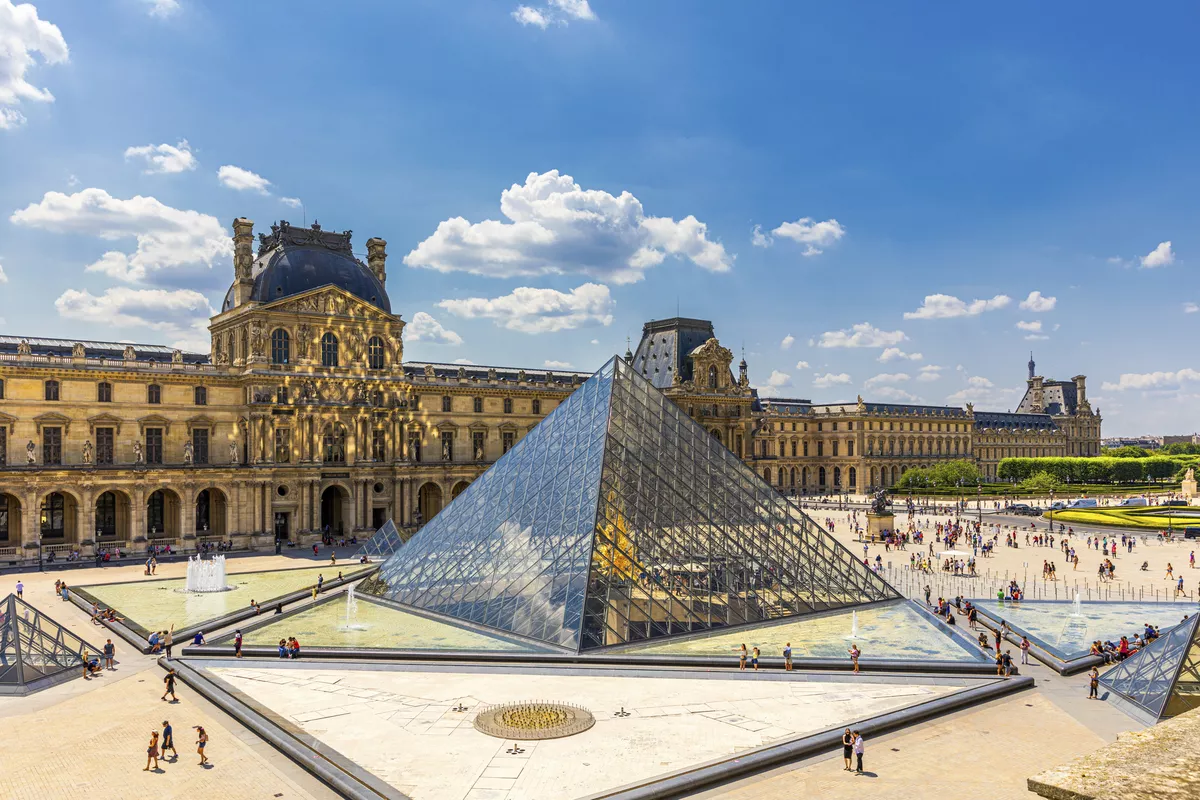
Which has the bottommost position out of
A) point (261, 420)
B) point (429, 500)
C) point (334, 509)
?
point (334, 509)

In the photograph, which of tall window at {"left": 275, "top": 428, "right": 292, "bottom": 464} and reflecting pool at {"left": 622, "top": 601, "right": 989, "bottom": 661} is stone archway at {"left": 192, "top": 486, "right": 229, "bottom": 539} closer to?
tall window at {"left": 275, "top": 428, "right": 292, "bottom": 464}

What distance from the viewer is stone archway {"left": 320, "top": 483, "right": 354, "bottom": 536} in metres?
49.9

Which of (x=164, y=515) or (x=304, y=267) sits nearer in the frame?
(x=164, y=515)

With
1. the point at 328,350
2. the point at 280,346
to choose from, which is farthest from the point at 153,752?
the point at 328,350

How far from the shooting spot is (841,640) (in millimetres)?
22906

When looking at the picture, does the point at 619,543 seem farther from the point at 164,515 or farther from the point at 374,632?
the point at 164,515

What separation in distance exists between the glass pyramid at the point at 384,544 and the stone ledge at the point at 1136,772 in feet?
120

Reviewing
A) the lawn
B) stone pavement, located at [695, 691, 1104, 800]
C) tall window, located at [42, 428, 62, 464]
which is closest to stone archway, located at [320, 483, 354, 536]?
tall window, located at [42, 428, 62, 464]

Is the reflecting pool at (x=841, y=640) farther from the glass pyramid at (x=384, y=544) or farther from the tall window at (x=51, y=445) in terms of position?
the tall window at (x=51, y=445)

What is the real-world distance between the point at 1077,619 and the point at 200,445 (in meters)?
38.9

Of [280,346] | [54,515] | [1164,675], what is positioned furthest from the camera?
[280,346]

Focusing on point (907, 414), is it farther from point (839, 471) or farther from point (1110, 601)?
point (1110, 601)

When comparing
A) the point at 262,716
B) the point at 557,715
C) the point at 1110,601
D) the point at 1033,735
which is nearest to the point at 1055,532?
the point at 1110,601

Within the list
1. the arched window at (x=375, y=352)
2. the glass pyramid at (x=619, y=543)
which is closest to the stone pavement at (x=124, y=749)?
the glass pyramid at (x=619, y=543)
